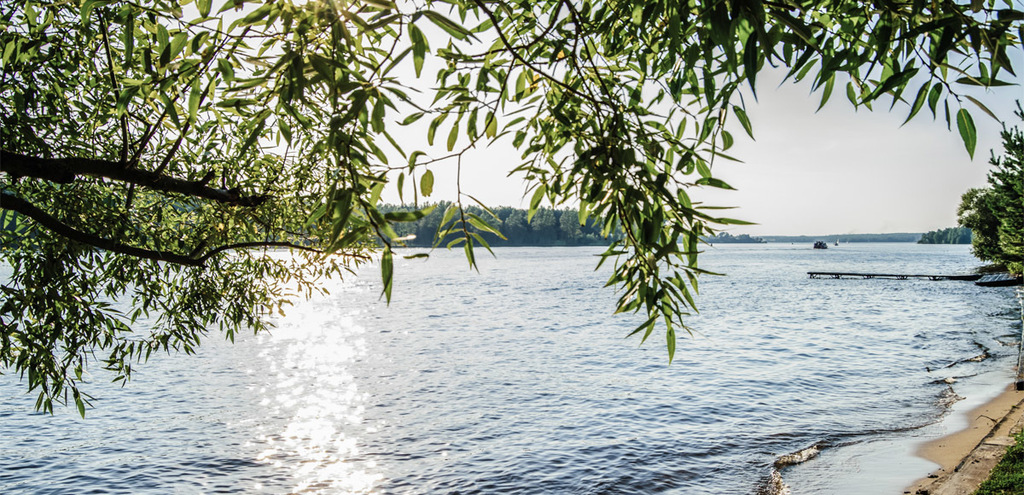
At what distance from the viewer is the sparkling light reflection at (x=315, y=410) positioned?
15.8m

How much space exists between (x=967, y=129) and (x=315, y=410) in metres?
22.7

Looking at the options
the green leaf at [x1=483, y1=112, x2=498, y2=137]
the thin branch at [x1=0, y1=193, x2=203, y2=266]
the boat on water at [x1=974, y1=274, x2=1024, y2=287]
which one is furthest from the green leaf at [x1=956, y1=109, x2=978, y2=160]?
the boat on water at [x1=974, y1=274, x2=1024, y2=287]

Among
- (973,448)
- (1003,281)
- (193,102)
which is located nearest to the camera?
(193,102)

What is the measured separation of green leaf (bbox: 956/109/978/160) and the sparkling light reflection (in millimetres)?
14752

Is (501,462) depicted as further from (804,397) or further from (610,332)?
(610,332)

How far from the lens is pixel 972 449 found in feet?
48.6

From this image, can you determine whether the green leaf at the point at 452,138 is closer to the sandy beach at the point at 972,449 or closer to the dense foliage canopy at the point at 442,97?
the dense foliage canopy at the point at 442,97

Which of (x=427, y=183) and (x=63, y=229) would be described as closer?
(x=427, y=183)

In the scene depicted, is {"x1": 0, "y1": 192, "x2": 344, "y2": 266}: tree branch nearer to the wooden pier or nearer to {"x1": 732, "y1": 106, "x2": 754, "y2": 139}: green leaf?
{"x1": 732, "y1": 106, "x2": 754, "y2": 139}: green leaf

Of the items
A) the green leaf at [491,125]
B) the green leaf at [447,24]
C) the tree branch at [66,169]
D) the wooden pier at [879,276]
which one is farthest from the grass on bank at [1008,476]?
the wooden pier at [879,276]

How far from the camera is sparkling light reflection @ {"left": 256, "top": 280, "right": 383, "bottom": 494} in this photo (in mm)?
15797

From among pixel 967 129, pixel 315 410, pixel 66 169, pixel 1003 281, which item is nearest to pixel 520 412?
pixel 315 410

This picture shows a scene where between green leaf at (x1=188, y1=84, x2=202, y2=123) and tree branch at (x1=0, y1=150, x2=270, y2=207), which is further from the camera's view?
tree branch at (x1=0, y1=150, x2=270, y2=207)

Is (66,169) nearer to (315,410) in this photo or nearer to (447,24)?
(447,24)
